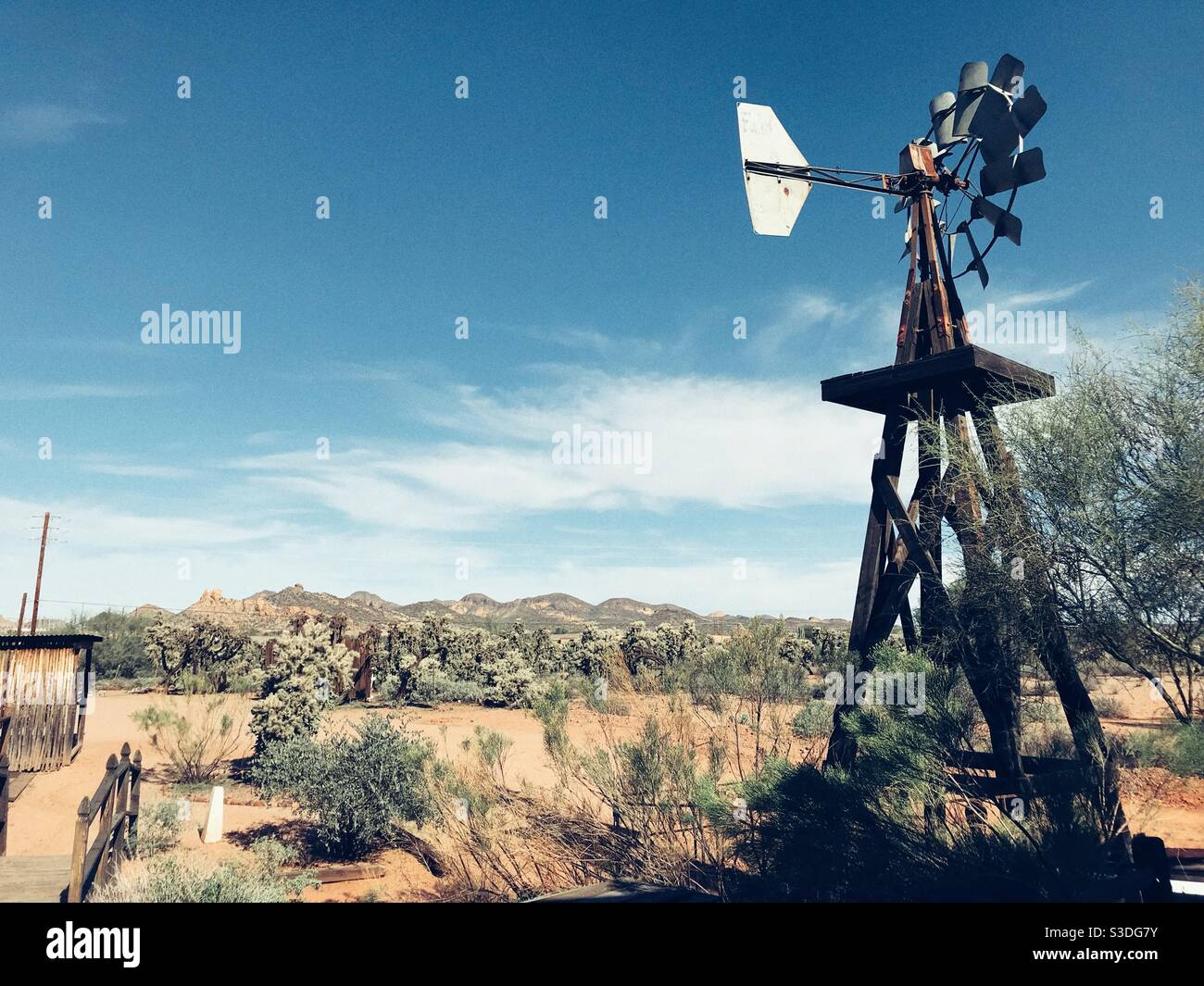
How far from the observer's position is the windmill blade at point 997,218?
861 centimetres

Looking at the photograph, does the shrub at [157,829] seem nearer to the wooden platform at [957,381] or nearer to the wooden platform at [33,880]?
the wooden platform at [33,880]

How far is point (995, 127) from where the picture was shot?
8430 mm

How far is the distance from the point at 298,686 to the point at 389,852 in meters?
6.22

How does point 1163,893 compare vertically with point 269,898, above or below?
above

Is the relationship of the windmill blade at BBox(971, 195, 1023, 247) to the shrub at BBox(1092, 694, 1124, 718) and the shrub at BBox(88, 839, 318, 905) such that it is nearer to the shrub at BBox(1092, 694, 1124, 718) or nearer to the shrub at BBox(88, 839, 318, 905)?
the shrub at BBox(88, 839, 318, 905)

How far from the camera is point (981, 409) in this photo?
A: 7.94 metres

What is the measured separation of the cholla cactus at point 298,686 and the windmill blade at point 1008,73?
1605 cm

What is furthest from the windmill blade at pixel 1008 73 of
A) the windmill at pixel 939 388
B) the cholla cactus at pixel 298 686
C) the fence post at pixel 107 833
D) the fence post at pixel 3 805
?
the cholla cactus at pixel 298 686
